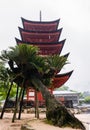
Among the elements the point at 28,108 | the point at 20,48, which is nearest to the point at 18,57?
the point at 20,48

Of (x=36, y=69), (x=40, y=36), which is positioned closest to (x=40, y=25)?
(x=40, y=36)

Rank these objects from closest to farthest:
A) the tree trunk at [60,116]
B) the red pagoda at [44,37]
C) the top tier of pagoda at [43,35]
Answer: the tree trunk at [60,116], the red pagoda at [44,37], the top tier of pagoda at [43,35]

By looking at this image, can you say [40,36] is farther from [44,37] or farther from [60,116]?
[60,116]

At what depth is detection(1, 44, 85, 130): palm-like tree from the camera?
63.6ft

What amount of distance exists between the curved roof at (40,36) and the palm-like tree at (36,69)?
66.1 feet

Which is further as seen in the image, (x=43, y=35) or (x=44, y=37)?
(x=44, y=37)

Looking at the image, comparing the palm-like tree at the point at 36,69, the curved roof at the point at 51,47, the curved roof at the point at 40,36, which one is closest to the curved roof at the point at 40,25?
the curved roof at the point at 40,36

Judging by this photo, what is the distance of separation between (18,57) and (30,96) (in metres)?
23.5

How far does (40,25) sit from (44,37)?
2.22m

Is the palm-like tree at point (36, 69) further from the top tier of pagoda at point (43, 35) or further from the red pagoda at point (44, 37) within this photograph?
the top tier of pagoda at point (43, 35)

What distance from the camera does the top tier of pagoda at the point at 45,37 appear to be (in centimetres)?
4341

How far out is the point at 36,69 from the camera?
912 inches

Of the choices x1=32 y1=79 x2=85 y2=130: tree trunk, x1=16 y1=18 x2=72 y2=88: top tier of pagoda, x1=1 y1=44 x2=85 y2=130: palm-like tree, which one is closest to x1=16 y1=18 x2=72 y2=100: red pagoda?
x1=16 y1=18 x2=72 y2=88: top tier of pagoda

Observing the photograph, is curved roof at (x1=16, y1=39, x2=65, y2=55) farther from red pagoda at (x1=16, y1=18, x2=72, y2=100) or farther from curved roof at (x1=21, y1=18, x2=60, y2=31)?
curved roof at (x1=21, y1=18, x2=60, y2=31)
